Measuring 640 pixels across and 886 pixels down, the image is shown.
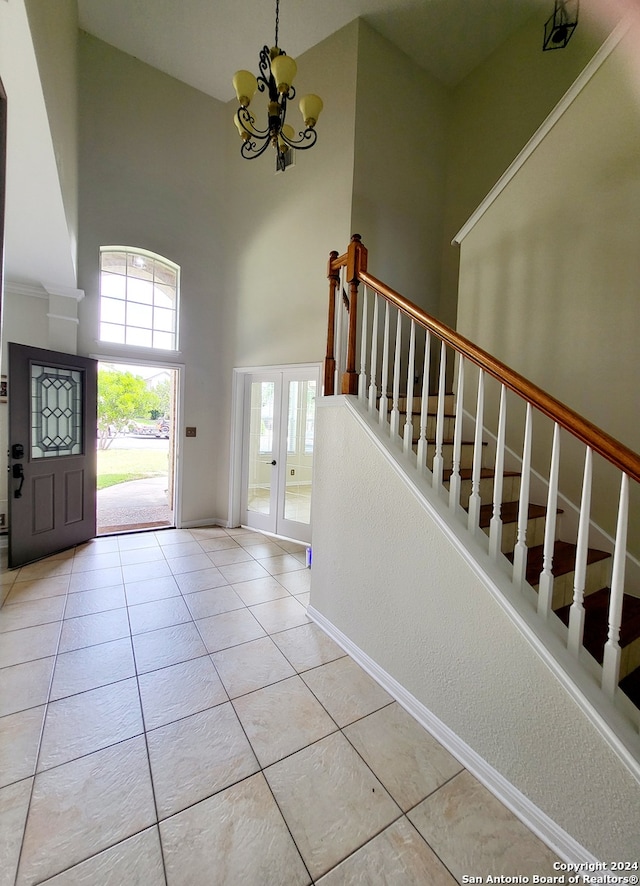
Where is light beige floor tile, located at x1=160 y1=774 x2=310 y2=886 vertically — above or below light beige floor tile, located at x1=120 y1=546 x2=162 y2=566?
below

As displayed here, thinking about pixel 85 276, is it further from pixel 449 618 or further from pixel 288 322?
pixel 449 618

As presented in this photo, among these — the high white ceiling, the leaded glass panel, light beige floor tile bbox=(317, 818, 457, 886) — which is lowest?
light beige floor tile bbox=(317, 818, 457, 886)

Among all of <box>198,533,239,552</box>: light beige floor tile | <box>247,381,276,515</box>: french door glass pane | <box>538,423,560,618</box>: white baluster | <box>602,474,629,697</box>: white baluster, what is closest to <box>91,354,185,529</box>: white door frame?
<box>198,533,239,552</box>: light beige floor tile

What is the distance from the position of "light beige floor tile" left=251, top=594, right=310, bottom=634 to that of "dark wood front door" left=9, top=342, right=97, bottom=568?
7.94 feet

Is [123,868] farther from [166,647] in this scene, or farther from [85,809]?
[166,647]

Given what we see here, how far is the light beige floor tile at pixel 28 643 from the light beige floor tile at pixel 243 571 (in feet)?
4.22

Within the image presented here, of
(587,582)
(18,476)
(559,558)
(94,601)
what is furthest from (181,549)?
(587,582)

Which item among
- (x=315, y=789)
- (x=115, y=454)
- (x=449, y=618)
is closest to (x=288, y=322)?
(x=449, y=618)

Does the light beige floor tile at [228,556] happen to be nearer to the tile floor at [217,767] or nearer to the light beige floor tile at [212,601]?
the light beige floor tile at [212,601]

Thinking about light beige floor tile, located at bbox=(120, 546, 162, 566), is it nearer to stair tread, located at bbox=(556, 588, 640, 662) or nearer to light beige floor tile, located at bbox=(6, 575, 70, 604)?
light beige floor tile, located at bbox=(6, 575, 70, 604)

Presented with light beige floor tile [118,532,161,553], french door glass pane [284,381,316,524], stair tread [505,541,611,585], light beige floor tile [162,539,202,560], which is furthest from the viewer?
french door glass pane [284,381,316,524]

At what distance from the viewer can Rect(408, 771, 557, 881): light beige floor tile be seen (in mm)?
1249

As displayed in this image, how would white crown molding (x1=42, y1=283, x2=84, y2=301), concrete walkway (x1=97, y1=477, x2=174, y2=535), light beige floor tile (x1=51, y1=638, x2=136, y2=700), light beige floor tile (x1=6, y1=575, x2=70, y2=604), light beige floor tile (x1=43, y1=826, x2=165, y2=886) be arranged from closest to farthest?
light beige floor tile (x1=43, y1=826, x2=165, y2=886), light beige floor tile (x1=51, y1=638, x2=136, y2=700), light beige floor tile (x1=6, y1=575, x2=70, y2=604), white crown molding (x1=42, y1=283, x2=84, y2=301), concrete walkway (x1=97, y1=477, x2=174, y2=535)

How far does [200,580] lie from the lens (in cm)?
327
